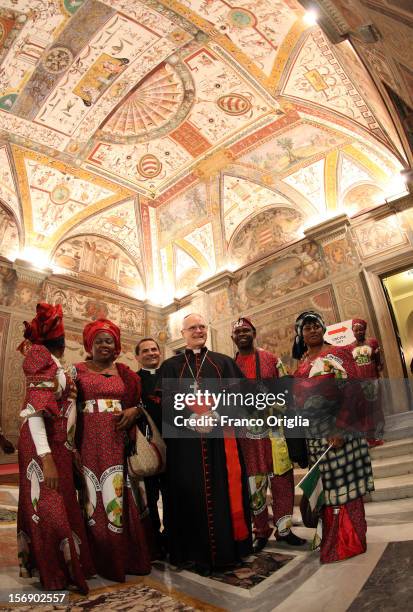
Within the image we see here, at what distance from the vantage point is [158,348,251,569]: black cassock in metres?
2.29

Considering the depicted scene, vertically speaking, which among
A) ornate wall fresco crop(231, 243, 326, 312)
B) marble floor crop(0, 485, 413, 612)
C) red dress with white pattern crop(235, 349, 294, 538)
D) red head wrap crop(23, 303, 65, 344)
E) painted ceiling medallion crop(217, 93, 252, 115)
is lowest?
marble floor crop(0, 485, 413, 612)

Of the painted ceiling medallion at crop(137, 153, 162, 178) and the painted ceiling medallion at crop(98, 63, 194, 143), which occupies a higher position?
the painted ceiling medallion at crop(98, 63, 194, 143)

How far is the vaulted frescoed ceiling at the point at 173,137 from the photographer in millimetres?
7797

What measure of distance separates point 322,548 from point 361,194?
9.24 m

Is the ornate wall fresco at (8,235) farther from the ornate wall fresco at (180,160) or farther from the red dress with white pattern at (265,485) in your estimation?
the red dress with white pattern at (265,485)

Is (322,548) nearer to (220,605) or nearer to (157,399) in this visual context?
(220,605)

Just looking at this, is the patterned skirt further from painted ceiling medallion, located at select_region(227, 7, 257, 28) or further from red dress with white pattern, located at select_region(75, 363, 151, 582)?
painted ceiling medallion, located at select_region(227, 7, 257, 28)

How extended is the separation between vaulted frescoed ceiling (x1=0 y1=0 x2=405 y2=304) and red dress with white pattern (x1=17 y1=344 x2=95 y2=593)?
20.1ft

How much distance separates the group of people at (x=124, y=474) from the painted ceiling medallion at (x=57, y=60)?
817 cm

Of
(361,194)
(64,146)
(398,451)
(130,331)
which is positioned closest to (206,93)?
(64,146)

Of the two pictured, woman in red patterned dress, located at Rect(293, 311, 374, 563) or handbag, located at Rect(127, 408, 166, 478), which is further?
handbag, located at Rect(127, 408, 166, 478)

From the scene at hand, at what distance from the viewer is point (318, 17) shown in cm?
430

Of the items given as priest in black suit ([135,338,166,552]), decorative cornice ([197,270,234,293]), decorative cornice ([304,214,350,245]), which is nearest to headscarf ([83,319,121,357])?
priest in black suit ([135,338,166,552])

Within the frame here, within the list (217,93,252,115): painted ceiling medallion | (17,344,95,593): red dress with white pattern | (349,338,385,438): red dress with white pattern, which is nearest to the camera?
(17,344,95,593): red dress with white pattern
